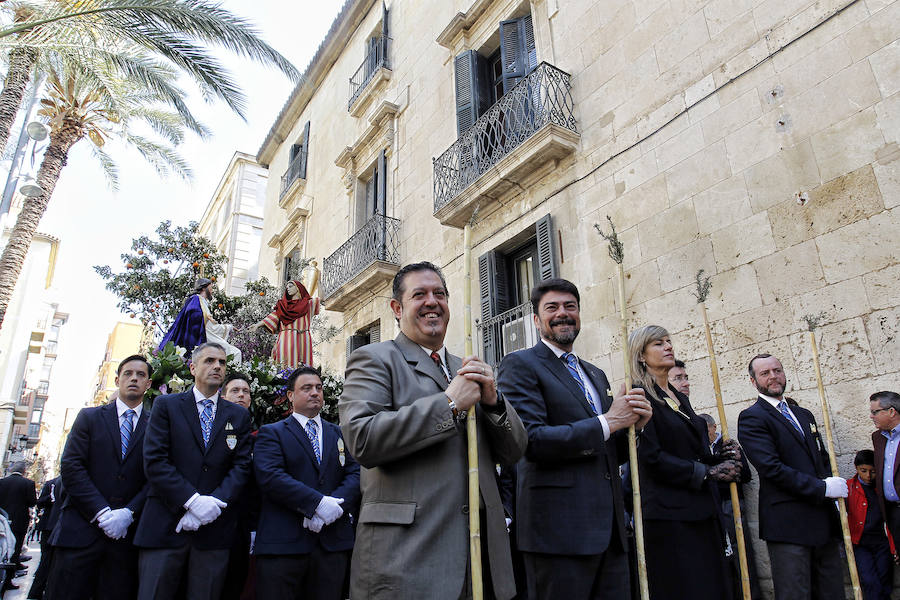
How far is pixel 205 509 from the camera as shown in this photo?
124 inches

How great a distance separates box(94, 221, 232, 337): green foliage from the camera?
991cm

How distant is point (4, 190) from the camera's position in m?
9.55

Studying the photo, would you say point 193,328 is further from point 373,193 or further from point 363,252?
point 373,193

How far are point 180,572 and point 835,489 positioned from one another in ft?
12.3

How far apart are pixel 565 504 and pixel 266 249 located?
17.5 m

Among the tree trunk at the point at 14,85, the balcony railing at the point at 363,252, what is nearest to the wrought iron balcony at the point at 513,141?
the balcony railing at the point at 363,252

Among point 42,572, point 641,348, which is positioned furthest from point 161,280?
point 641,348

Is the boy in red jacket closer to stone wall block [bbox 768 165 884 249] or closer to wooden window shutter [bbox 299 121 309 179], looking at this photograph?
stone wall block [bbox 768 165 884 249]

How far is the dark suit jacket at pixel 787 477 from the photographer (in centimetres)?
356

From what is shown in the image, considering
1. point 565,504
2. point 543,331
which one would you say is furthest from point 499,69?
point 565,504

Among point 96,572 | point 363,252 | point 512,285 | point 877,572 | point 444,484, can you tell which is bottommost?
point 877,572

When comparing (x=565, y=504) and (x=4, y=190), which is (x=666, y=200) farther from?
(x=4, y=190)

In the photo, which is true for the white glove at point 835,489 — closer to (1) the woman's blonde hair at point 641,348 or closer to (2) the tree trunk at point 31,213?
(1) the woman's blonde hair at point 641,348

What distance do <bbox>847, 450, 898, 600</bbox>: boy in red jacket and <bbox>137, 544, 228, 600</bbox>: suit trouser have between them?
420cm
